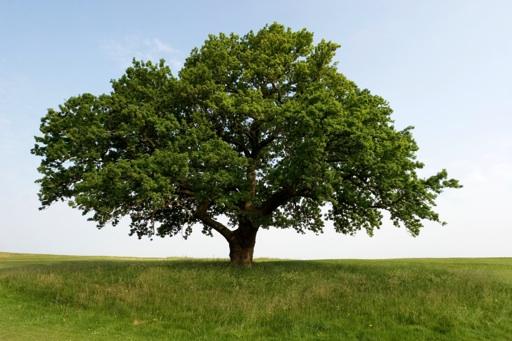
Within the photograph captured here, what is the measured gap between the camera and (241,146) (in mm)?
37906

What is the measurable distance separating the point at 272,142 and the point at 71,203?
15394 mm

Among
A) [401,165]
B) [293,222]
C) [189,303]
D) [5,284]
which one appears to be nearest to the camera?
[189,303]

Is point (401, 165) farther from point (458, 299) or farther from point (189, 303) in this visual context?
point (189, 303)

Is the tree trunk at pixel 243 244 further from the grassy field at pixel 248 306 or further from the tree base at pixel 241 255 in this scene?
the grassy field at pixel 248 306

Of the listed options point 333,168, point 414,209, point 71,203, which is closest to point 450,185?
point 414,209

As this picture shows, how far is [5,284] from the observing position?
2855cm

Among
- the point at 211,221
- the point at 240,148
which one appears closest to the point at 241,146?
the point at 240,148

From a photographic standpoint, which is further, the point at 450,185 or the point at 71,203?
the point at 450,185

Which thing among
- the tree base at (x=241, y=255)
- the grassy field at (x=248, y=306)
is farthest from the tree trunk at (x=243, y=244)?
the grassy field at (x=248, y=306)

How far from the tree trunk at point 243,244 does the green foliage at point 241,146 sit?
73cm

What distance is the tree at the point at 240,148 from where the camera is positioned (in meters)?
30.7

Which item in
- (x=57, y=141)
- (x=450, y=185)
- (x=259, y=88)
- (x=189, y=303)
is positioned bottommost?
(x=189, y=303)

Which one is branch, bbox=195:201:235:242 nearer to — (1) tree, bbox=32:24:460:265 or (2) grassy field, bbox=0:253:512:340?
(1) tree, bbox=32:24:460:265

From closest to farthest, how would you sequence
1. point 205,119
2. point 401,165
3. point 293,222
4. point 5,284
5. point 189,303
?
point 189,303
point 5,284
point 401,165
point 205,119
point 293,222
